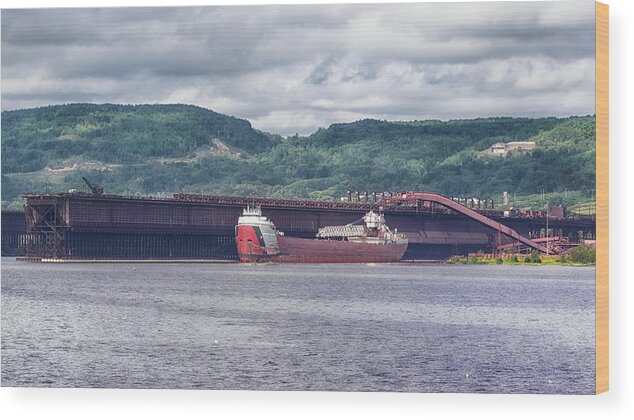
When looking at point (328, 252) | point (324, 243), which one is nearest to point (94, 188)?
point (324, 243)

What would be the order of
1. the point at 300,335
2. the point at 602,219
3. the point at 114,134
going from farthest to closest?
the point at 114,134
the point at 300,335
the point at 602,219

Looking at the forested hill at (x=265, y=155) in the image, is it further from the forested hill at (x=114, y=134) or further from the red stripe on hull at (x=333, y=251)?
the red stripe on hull at (x=333, y=251)

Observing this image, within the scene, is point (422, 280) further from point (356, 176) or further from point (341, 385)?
point (341, 385)

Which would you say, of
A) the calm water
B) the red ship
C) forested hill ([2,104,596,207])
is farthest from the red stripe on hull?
the calm water

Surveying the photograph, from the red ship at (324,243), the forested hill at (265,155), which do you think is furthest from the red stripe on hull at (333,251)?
the forested hill at (265,155)

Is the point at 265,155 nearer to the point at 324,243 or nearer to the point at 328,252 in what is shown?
the point at 324,243

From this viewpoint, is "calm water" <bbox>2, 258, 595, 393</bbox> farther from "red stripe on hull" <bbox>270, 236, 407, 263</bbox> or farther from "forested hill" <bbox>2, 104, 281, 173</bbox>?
"red stripe on hull" <bbox>270, 236, 407, 263</bbox>
